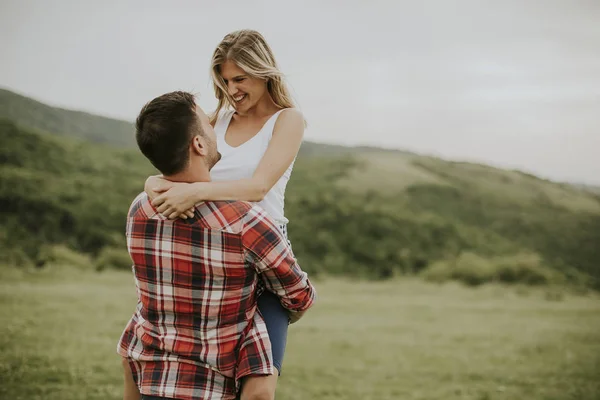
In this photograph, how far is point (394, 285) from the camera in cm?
1027

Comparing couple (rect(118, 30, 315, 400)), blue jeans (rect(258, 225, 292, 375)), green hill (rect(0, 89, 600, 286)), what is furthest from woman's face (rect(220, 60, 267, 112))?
green hill (rect(0, 89, 600, 286))

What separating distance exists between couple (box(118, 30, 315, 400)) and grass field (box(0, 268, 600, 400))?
2848 mm

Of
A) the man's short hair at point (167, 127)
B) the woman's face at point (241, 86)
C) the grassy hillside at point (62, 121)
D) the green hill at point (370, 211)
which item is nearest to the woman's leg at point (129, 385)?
the man's short hair at point (167, 127)

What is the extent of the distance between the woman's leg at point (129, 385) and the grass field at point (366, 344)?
8.29ft

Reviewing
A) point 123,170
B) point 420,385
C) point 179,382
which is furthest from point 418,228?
point 179,382

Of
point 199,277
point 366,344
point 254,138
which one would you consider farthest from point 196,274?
point 366,344

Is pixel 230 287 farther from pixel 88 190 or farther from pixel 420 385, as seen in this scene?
pixel 88 190

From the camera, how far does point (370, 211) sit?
11602 millimetres

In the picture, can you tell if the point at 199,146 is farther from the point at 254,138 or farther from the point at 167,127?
the point at 254,138

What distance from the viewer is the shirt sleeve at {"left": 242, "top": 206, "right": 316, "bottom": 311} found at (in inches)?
61.4

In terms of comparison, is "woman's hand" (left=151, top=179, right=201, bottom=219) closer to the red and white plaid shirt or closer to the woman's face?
Result: the red and white plaid shirt

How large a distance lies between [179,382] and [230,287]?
0.31 m

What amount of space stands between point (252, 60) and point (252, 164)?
405 millimetres

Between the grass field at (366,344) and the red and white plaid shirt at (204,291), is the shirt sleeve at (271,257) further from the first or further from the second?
the grass field at (366,344)
